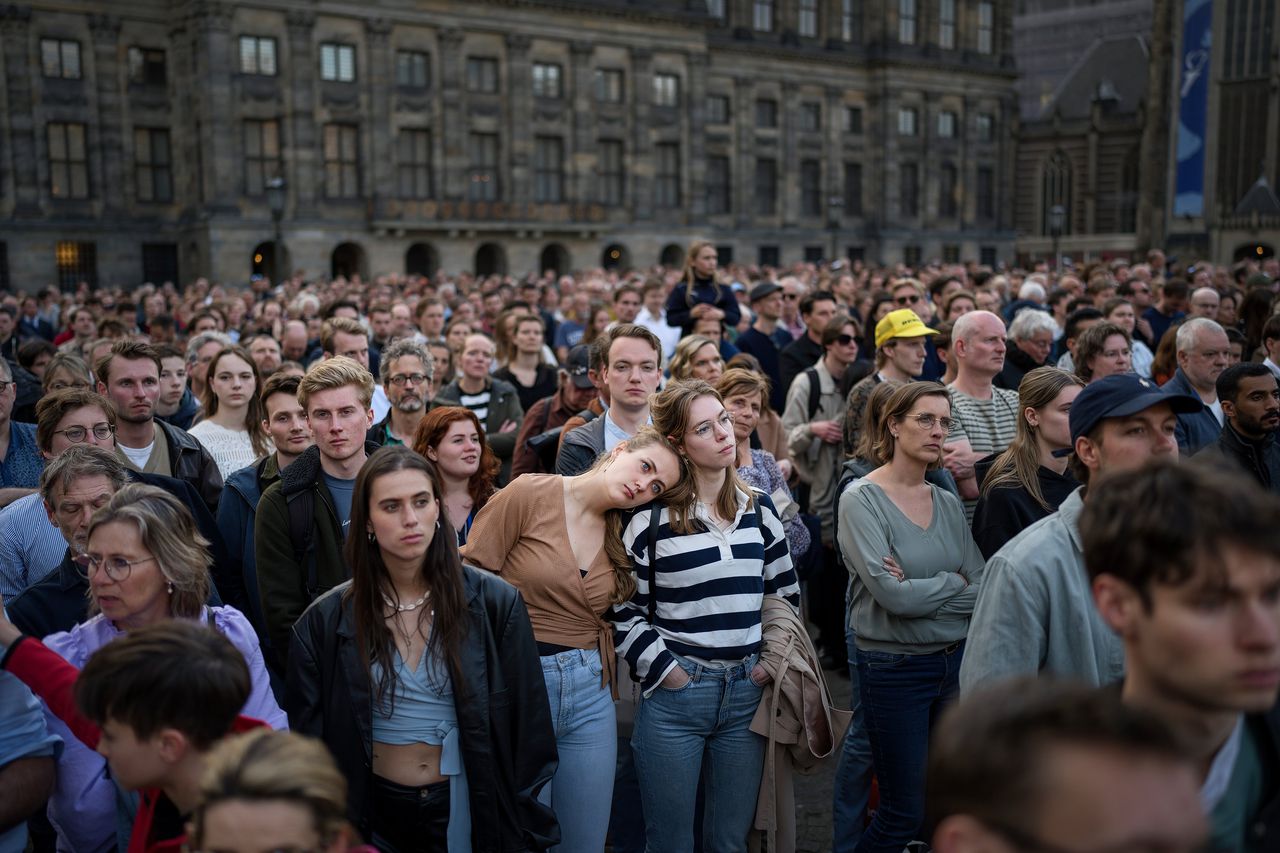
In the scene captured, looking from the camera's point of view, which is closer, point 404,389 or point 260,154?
point 404,389

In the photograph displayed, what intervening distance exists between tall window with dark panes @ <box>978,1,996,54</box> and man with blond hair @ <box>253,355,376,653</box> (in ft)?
178

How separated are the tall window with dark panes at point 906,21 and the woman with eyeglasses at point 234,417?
49.0 meters

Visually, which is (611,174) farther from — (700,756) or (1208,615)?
(1208,615)

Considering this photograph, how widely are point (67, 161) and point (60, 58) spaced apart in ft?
10.5

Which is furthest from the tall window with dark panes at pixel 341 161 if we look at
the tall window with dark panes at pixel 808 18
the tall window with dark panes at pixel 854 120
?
the tall window with dark panes at pixel 854 120

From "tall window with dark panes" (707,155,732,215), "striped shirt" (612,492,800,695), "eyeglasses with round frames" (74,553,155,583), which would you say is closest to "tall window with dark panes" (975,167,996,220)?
"tall window with dark panes" (707,155,732,215)

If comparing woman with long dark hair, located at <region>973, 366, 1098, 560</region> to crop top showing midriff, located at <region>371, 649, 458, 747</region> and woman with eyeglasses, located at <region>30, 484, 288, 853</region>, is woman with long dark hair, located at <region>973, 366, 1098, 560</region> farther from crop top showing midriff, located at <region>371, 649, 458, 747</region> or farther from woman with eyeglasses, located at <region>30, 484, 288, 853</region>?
woman with eyeglasses, located at <region>30, 484, 288, 853</region>

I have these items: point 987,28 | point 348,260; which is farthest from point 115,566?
point 987,28

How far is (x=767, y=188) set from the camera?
47.6 meters

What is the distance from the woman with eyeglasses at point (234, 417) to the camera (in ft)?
20.5

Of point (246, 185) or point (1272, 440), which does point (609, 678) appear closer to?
point (1272, 440)

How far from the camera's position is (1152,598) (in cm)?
202

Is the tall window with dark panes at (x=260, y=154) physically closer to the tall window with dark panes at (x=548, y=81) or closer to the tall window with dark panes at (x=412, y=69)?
the tall window with dark panes at (x=412, y=69)

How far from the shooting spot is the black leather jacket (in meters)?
3.29
